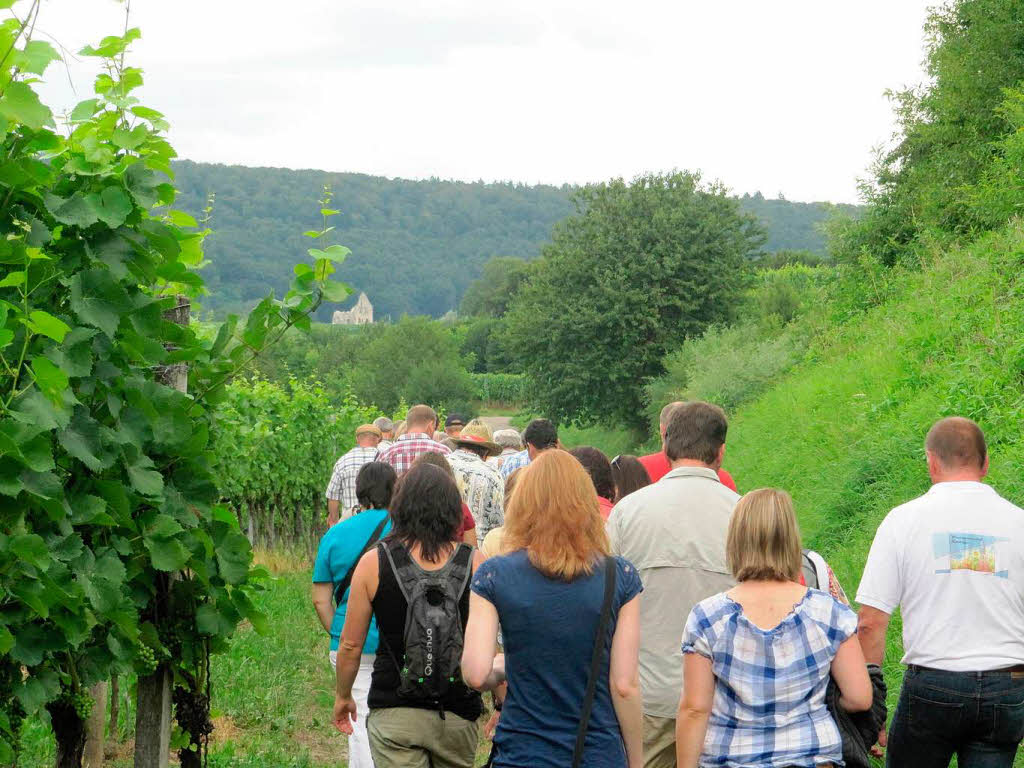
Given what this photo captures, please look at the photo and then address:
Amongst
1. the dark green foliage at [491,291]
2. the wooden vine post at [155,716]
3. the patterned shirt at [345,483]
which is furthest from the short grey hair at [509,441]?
the dark green foliage at [491,291]

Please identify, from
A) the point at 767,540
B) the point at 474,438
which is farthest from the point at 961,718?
the point at 474,438

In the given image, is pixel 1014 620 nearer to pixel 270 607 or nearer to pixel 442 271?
pixel 270 607

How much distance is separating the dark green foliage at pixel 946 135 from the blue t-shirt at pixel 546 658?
666 inches

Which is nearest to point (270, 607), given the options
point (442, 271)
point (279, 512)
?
point (279, 512)

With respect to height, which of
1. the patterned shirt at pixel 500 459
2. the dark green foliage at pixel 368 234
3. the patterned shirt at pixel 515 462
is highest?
the dark green foliage at pixel 368 234

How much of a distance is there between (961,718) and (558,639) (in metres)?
1.76

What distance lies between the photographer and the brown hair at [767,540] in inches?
151

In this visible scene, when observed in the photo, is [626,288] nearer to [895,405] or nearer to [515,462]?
[895,405]

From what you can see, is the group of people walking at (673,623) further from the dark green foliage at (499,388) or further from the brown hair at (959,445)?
the dark green foliage at (499,388)

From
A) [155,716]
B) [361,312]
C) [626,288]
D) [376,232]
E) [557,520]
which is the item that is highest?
[376,232]

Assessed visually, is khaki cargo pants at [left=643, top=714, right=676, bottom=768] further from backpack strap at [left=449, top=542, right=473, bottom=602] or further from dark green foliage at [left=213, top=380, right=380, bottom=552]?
dark green foliage at [left=213, top=380, right=380, bottom=552]

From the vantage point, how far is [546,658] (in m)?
3.75

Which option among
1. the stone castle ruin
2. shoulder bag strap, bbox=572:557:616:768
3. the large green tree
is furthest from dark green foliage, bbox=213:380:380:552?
the stone castle ruin

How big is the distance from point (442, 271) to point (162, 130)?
18448cm
